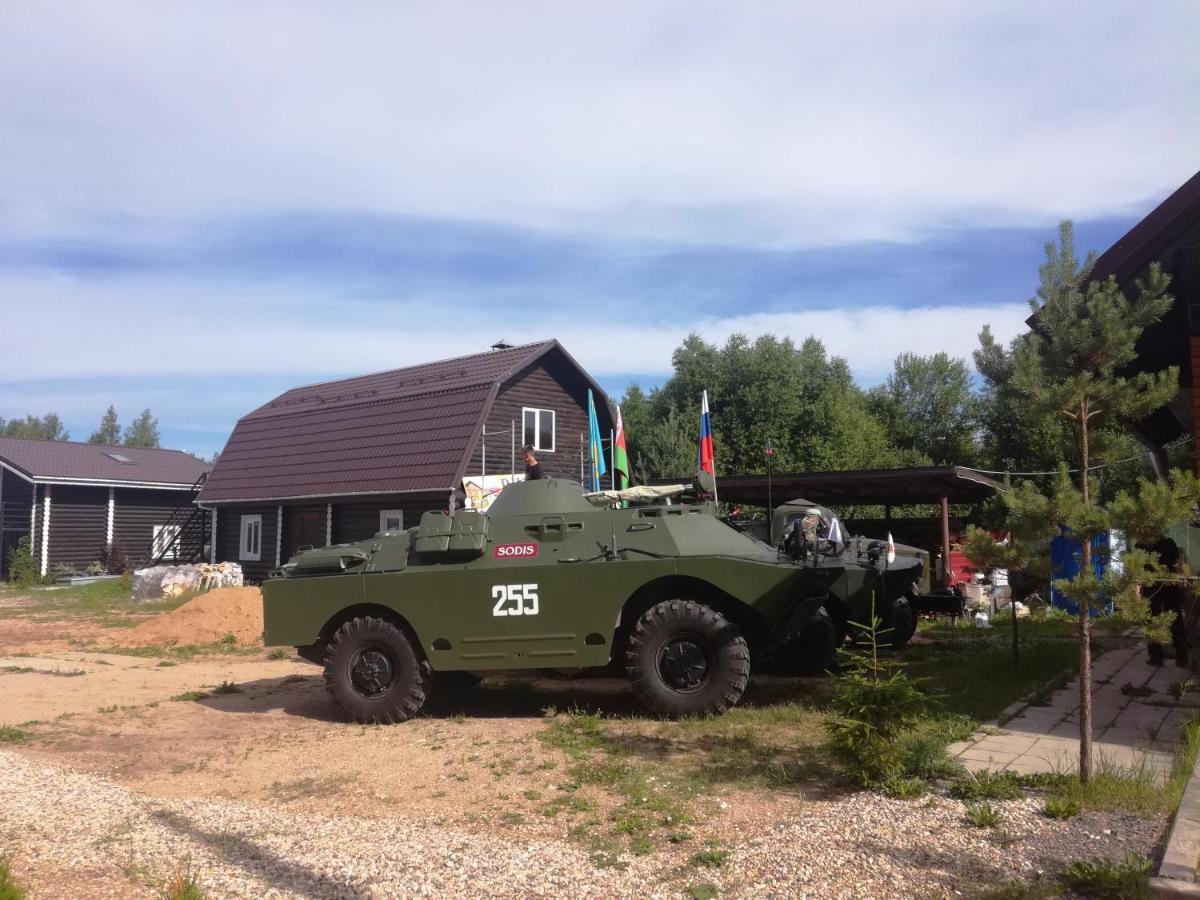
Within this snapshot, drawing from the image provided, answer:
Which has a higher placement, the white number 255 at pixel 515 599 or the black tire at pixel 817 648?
the white number 255 at pixel 515 599

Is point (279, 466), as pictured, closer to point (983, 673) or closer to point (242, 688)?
point (242, 688)

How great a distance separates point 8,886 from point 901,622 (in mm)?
10075

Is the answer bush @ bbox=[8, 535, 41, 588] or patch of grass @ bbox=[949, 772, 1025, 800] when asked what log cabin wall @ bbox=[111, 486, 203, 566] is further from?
patch of grass @ bbox=[949, 772, 1025, 800]

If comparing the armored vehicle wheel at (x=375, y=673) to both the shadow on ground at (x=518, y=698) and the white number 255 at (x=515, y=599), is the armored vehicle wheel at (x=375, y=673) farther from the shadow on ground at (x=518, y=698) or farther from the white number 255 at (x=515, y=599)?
the white number 255 at (x=515, y=599)

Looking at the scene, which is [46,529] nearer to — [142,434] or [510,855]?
[510,855]

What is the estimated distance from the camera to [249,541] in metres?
25.7

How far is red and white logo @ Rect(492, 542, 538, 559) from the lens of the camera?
8195mm

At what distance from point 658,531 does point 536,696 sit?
7.80ft

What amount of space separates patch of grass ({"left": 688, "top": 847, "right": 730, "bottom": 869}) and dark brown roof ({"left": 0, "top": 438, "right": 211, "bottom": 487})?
29.0m

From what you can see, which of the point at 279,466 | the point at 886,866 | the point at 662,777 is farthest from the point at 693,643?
the point at 279,466

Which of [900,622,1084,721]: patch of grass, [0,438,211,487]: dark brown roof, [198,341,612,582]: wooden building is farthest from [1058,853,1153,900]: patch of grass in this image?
[0,438,211,487]: dark brown roof

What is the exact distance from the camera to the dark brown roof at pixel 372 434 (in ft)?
69.3

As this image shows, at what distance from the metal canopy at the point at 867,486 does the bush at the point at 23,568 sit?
66.8ft

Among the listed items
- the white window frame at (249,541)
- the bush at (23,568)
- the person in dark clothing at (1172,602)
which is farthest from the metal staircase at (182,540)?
the person in dark clothing at (1172,602)
